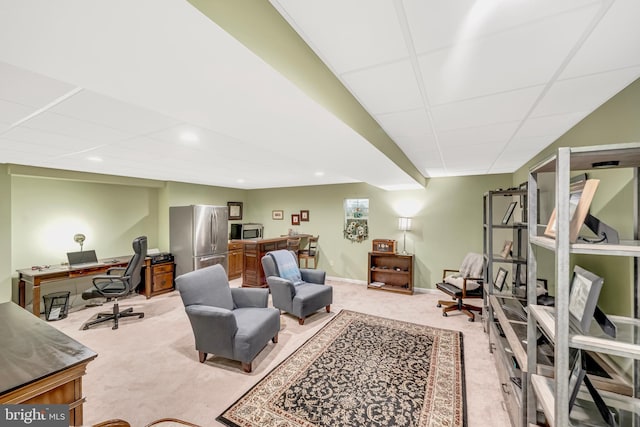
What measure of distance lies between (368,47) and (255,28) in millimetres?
540

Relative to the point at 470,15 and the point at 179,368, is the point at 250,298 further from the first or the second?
the point at 470,15

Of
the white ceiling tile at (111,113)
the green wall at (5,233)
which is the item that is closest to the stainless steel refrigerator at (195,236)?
the green wall at (5,233)

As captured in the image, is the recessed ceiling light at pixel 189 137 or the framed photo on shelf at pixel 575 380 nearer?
the framed photo on shelf at pixel 575 380

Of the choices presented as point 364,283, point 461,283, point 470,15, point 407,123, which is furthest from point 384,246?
point 470,15

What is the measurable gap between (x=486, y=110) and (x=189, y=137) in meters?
2.61

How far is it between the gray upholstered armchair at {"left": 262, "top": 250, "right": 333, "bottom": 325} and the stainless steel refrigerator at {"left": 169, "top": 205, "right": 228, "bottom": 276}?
6.47 ft

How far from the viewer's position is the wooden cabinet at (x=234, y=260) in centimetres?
617

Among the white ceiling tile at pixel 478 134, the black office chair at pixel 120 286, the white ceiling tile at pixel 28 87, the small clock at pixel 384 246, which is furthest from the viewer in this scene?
the small clock at pixel 384 246

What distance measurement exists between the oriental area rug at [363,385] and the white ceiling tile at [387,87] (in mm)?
2349

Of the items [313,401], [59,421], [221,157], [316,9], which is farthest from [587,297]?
[221,157]

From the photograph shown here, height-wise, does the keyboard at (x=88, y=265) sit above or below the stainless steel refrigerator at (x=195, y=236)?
below

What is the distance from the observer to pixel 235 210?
714cm

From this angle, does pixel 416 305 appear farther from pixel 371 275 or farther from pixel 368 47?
pixel 368 47

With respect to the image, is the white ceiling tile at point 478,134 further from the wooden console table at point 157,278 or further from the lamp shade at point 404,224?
the wooden console table at point 157,278
